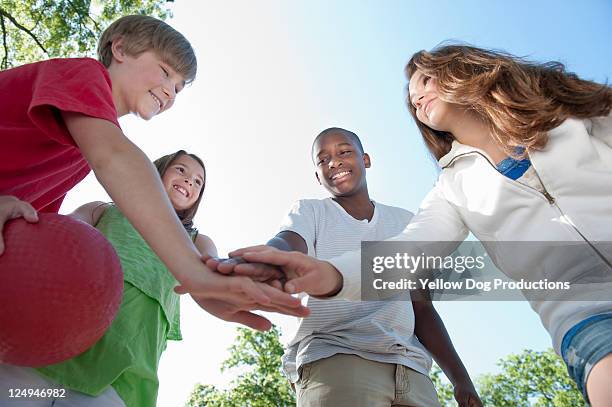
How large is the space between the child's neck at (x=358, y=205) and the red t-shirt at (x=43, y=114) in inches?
77.7

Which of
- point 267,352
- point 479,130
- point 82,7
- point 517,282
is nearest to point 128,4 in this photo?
point 82,7

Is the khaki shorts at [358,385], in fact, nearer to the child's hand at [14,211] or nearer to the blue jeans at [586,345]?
the blue jeans at [586,345]

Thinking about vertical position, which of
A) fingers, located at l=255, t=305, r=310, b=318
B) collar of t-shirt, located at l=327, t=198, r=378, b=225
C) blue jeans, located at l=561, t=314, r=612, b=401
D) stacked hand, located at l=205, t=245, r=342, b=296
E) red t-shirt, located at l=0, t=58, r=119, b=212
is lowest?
blue jeans, located at l=561, t=314, r=612, b=401

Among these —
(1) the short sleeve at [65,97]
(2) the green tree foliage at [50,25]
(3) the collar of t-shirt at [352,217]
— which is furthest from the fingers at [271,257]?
(2) the green tree foliage at [50,25]

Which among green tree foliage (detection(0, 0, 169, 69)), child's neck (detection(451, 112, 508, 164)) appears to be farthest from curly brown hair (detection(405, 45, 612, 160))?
green tree foliage (detection(0, 0, 169, 69))

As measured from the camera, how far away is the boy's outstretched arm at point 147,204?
1936 mm

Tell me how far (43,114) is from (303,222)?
1.86 m

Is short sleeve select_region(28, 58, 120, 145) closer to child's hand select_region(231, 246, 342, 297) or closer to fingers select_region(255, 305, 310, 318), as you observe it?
child's hand select_region(231, 246, 342, 297)

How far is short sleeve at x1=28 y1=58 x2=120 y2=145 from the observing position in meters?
2.04

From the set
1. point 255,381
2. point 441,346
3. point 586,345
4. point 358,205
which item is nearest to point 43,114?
point 586,345

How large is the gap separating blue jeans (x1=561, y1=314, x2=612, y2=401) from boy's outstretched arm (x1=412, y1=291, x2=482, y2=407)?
152 cm

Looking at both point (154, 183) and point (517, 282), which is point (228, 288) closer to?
point (154, 183)

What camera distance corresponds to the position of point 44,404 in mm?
2350

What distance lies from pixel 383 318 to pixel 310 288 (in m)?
1.13
